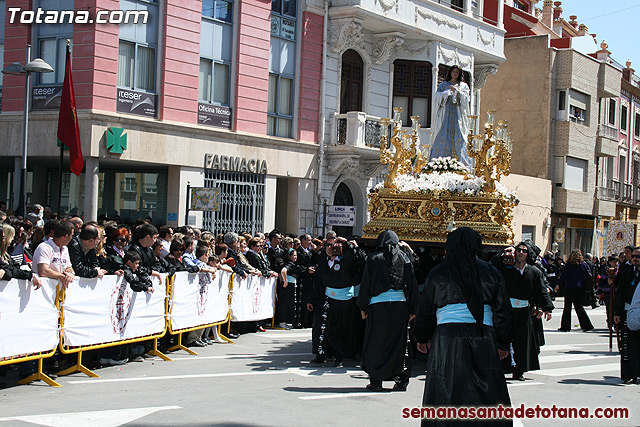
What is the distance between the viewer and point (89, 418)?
755cm

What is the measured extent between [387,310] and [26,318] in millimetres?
3967

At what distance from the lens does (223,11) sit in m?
22.6

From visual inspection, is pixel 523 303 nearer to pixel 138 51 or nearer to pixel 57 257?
pixel 57 257

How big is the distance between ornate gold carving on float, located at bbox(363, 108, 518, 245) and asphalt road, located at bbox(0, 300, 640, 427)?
202 centimetres

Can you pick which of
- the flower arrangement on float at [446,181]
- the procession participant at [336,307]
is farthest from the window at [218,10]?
the procession participant at [336,307]

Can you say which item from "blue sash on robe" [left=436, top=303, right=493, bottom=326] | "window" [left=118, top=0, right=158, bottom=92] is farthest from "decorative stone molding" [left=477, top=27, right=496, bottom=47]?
"blue sash on robe" [left=436, top=303, right=493, bottom=326]

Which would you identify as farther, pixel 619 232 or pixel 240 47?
pixel 619 232

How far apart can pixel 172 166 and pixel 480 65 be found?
1405 cm

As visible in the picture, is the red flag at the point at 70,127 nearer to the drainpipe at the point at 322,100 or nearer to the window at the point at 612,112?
the drainpipe at the point at 322,100

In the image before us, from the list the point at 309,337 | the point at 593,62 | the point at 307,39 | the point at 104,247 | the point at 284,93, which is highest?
the point at 593,62

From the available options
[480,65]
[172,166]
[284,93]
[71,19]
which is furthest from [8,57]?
[480,65]

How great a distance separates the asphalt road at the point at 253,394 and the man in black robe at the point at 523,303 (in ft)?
0.88

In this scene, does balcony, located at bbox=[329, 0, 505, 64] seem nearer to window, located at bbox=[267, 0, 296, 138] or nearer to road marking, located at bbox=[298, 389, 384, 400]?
window, located at bbox=[267, 0, 296, 138]

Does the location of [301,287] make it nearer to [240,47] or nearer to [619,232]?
[240,47]
